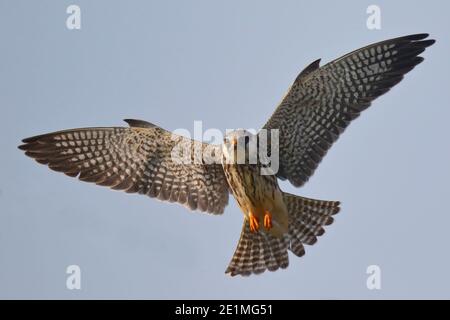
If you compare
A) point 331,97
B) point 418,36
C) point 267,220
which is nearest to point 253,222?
point 267,220

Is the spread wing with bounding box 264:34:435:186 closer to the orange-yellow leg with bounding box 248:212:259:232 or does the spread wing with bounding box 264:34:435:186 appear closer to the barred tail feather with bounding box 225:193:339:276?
the barred tail feather with bounding box 225:193:339:276

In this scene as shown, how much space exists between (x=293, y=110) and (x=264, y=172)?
3.69 ft

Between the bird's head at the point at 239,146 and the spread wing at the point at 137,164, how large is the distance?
0.62m

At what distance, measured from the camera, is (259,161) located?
50.7 feet

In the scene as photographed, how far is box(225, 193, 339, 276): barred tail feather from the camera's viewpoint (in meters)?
15.9

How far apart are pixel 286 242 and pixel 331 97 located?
2.56 m

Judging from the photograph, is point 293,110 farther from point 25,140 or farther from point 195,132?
point 25,140

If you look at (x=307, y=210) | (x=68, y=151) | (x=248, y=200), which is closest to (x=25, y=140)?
(x=68, y=151)

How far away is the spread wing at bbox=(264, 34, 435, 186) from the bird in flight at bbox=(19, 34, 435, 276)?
2cm

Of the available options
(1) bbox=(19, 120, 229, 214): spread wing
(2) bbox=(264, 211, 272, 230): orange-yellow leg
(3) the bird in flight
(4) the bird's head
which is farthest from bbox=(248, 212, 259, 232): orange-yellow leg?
(4) the bird's head

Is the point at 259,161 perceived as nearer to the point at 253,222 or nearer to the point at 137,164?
the point at 253,222

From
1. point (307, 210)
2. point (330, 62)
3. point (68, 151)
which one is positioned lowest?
point (307, 210)
